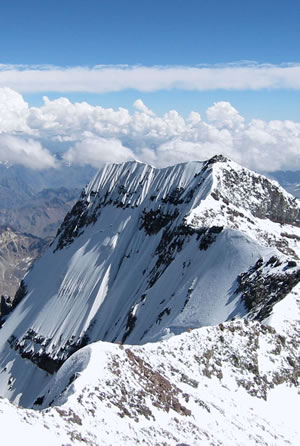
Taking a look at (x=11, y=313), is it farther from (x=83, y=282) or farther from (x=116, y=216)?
(x=116, y=216)

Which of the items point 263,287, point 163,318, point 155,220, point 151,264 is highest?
point 263,287

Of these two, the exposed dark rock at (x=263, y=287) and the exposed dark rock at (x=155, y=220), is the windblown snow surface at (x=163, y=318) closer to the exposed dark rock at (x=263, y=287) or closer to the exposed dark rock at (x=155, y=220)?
the exposed dark rock at (x=263, y=287)

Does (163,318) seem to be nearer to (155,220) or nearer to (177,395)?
(177,395)

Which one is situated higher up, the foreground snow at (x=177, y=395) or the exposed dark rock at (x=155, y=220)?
the foreground snow at (x=177, y=395)

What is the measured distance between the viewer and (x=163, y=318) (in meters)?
75.4

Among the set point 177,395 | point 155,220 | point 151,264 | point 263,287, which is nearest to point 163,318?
point 263,287

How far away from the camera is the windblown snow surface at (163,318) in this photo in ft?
90.7

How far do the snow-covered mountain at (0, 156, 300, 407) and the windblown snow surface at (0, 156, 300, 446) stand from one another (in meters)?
0.45

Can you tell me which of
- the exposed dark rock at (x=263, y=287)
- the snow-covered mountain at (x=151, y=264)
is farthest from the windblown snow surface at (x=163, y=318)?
the snow-covered mountain at (x=151, y=264)

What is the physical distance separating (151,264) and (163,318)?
47.9 meters

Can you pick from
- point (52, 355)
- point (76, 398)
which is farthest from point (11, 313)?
point (76, 398)

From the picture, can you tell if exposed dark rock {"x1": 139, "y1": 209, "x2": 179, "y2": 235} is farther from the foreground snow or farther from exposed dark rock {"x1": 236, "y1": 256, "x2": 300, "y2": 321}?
the foreground snow

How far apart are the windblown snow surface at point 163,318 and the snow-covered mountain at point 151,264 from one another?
0.45 meters

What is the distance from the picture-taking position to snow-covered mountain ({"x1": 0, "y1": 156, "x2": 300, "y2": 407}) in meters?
70.9
